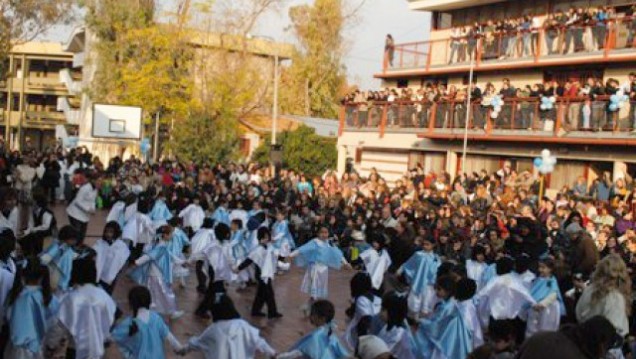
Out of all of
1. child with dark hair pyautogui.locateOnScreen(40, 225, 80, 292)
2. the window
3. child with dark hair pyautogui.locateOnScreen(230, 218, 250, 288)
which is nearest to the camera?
child with dark hair pyautogui.locateOnScreen(40, 225, 80, 292)

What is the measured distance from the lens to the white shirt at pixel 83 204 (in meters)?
18.0

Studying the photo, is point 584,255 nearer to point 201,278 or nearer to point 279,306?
point 279,306

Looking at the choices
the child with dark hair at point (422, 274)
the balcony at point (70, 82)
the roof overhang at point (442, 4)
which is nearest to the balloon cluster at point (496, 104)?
the roof overhang at point (442, 4)

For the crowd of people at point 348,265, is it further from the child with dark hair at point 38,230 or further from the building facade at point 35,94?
the building facade at point 35,94

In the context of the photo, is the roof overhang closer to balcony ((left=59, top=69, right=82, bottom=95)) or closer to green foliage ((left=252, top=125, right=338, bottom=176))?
green foliage ((left=252, top=125, right=338, bottom=176))

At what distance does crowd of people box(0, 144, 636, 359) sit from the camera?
344 inches

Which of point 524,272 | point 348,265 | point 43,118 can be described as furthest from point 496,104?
point 43,118

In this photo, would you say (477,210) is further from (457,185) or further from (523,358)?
(523,358)

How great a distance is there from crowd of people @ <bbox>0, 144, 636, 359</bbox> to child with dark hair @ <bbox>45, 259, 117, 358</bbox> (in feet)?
0.05

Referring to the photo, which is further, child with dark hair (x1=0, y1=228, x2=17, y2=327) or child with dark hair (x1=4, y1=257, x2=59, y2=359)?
child with dark hair (x1=0, y1=228, x2=17, y2=327)

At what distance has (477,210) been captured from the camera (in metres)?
21.1

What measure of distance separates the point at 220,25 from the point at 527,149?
19.9 m

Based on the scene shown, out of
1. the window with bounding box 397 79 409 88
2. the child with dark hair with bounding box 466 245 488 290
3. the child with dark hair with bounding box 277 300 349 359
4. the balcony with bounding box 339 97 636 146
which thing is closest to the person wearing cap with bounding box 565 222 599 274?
the child with dark hair with bounding box 466 245 488 290

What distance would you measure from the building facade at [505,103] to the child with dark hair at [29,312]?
17.9m
